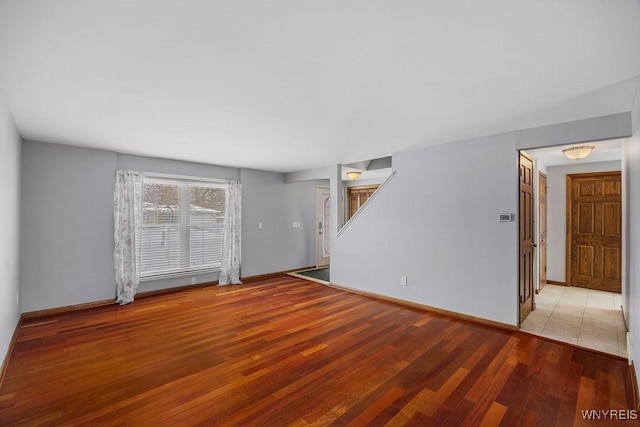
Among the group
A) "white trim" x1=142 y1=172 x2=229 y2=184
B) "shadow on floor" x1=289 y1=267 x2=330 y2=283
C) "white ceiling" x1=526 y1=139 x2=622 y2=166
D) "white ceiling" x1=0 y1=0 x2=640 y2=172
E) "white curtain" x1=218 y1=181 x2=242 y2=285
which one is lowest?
"shadow on floor" x1=289 y1=267 x2=330 y2=283

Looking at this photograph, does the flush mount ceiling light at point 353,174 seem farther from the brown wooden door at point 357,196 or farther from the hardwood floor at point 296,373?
the hardwood floor at point 296,373

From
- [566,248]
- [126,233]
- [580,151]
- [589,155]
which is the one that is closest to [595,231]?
[566,248]

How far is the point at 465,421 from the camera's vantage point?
186cm

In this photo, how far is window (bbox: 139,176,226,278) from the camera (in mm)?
4785

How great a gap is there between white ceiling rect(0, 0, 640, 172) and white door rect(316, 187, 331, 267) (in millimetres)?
4189

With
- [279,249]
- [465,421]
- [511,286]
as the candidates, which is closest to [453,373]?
[465,421]

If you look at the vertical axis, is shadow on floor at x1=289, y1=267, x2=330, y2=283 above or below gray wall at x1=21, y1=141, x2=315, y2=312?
below

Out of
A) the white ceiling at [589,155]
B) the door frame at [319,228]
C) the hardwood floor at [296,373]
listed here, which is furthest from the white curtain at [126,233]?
the white ceiling at [589,155]

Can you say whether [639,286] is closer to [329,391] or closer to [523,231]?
[523,231]

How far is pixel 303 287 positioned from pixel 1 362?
379 cm

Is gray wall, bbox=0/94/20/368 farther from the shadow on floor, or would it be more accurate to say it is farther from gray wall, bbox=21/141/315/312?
the shadow on floor

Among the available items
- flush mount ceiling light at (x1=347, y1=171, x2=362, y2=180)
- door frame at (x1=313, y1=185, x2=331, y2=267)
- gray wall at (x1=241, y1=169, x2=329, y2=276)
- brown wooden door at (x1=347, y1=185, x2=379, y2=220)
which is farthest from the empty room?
door frame at (x1=313, y1=185, x2=331, y2=267)

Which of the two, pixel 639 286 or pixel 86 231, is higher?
pixel 86 231

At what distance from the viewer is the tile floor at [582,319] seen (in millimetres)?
3000
